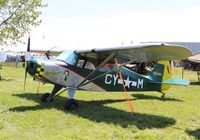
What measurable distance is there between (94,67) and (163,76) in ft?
12.9

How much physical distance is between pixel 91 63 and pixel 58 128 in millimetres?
4448

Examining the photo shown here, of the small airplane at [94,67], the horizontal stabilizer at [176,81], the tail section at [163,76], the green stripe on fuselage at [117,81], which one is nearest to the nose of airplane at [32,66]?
the small airplane at [94,67]

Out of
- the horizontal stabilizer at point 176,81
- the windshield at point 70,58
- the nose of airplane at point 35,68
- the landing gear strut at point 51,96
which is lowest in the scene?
the landing gear strut at point 51,96

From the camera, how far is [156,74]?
14508mm

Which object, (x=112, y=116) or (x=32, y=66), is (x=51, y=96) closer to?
(x=32, y=66)

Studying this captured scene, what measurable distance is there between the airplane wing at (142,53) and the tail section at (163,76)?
3192 millimetres

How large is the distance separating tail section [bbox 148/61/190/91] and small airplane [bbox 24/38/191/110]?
107 centimetres

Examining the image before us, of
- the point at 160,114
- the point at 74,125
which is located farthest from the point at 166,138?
the point at 160,114

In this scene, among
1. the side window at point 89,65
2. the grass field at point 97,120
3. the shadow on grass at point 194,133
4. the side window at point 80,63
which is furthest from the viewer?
the side window at point 89,65

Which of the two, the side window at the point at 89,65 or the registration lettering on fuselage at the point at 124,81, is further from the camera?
the registration lettering on fuselage at the point at 124,81

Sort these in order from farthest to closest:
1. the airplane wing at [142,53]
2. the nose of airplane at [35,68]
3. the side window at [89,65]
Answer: the side window at [89,65], the nose of airplane at [35,68], the airplane wing at [142,53]

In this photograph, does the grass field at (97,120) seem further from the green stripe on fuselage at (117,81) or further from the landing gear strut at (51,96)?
the green stripe on fuselage at (117,81)

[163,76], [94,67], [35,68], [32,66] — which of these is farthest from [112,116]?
[163,76]

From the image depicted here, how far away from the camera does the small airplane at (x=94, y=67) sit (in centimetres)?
1029
